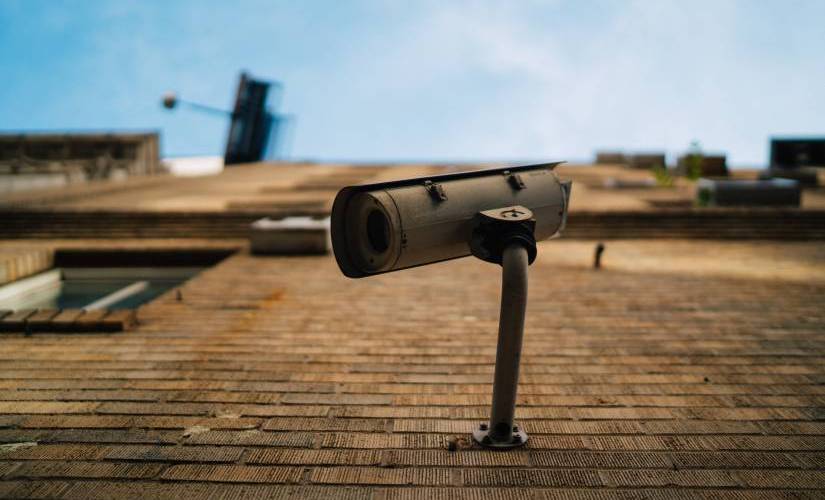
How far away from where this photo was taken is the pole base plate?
3.27 meters

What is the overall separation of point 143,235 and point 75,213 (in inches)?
58.8

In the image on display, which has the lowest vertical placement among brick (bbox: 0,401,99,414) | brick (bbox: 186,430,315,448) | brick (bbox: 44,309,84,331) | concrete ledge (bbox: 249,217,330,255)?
brick (bbox: 0,401,99,414)

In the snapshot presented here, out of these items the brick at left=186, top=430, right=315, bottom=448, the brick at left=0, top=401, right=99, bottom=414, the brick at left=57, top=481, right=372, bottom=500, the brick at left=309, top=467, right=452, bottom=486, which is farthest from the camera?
the brick at left=0, top=401, right=99, bottom=414

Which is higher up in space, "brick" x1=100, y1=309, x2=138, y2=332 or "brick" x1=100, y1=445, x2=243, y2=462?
"brick" x1=100, y1=309, x2=138, y2=332

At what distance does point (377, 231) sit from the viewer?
3.05 meters

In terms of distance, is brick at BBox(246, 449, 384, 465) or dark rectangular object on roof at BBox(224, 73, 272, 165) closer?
brick at BBox(246, 449, 384, 465)

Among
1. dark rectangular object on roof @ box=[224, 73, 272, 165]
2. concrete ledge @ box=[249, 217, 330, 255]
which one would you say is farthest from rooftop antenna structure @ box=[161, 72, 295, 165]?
concrete ledge @ box=[249, 217, 330, 255]

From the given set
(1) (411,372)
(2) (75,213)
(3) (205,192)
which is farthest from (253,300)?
(3) (205,192)

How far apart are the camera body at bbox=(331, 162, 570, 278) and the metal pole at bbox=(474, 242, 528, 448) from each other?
30 cm

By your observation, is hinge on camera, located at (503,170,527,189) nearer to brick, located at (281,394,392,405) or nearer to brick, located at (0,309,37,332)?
brick, located at (281,394,392,405)

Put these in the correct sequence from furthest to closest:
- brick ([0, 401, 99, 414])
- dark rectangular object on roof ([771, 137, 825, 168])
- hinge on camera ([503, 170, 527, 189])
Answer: dark rectangular object on roof ([771, 137, 825, 168])
brick ([0, 401, 99, 414])
hinge on camera ([503, 170, 527, 189])

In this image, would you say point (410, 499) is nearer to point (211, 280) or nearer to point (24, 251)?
point (211, 280)

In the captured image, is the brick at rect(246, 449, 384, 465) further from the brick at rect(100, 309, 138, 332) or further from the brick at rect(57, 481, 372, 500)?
the brick at rect(100, 309, 138, 332)

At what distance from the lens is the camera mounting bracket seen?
296cm
